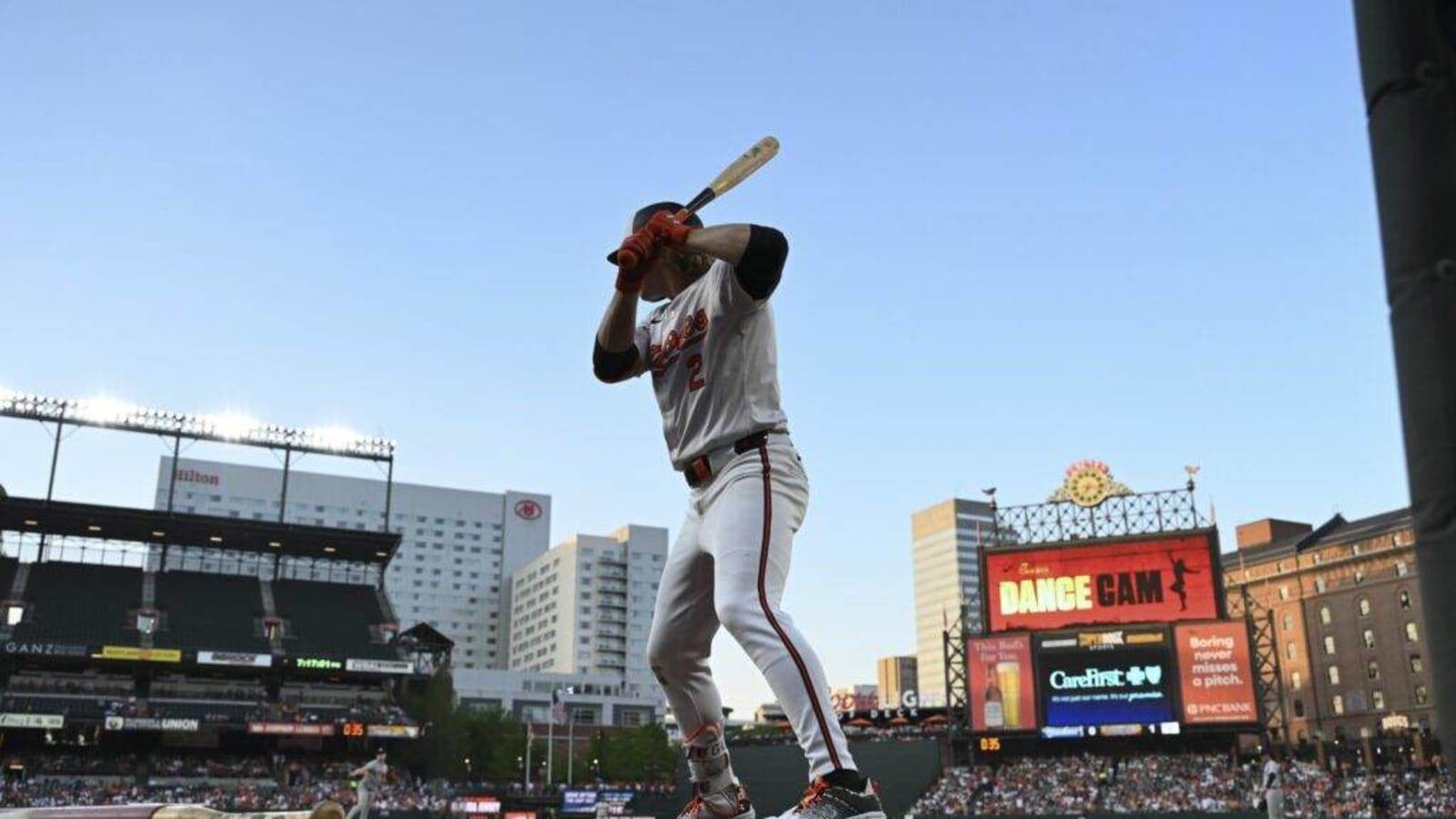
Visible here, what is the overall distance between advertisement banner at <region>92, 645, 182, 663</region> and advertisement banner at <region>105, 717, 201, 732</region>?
132 inches

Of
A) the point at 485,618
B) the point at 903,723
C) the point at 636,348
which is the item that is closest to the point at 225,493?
the point at 485,618

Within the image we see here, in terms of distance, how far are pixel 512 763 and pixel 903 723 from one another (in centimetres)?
2802

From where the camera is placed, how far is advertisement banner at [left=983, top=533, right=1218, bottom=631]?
156 feet

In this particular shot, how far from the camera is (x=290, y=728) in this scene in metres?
55.0

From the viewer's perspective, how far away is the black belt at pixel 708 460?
472 cm

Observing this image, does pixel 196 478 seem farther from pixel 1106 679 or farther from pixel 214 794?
pixel 1106 679

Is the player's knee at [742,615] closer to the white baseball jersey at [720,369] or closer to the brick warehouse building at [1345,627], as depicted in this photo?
the white baseball jersey at [720,369]

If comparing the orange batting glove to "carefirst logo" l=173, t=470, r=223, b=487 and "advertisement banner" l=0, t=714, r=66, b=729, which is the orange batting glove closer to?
"advertisement banner" l=0, t=714, r=66, b=729

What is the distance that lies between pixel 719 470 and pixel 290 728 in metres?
56.4

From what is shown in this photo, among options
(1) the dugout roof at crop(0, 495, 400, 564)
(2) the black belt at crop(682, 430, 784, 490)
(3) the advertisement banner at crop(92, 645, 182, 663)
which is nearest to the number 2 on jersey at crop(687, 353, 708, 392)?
(2) the black belt at crop(682, 430, 784, 490)

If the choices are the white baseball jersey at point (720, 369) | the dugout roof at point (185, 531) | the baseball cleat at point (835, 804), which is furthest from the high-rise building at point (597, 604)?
the baseball cleat at point (835, 804)

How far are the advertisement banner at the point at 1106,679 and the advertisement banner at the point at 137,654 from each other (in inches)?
1603

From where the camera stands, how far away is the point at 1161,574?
4819cm

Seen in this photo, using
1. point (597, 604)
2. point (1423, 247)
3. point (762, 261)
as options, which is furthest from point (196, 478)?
point (1423, 247)
